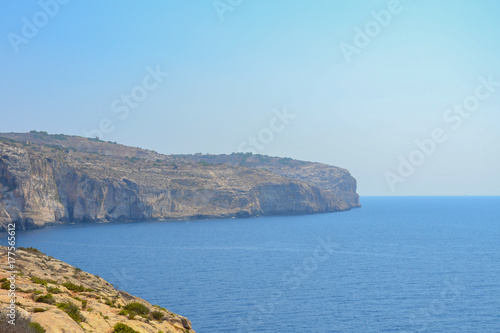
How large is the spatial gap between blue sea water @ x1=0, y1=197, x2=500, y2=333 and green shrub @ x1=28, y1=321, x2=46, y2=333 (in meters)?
23.2

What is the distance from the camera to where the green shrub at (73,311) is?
17828 mm

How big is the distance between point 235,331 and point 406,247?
197 feet

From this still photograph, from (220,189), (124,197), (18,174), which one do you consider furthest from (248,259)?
(220,189)

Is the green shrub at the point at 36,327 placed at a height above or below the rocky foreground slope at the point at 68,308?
above

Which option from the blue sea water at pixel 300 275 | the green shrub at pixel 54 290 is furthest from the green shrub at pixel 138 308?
the blue sea water at pixel 300 275

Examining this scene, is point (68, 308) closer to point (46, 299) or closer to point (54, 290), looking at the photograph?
point (46, 299)

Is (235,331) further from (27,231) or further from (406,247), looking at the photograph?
(27,231)

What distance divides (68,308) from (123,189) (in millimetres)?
121236

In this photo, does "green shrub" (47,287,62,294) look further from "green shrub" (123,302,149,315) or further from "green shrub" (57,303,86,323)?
"green shrub" (123,302,149,315)

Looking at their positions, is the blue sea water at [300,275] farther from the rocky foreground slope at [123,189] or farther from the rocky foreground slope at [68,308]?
the rocky foreground slope at [68,308]

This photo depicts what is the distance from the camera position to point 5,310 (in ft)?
48.1

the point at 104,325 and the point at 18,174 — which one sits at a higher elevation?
the point at 18,174

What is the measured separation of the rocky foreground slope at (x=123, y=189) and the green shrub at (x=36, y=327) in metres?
95.2

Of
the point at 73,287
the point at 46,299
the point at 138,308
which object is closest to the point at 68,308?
the point at 46,299
